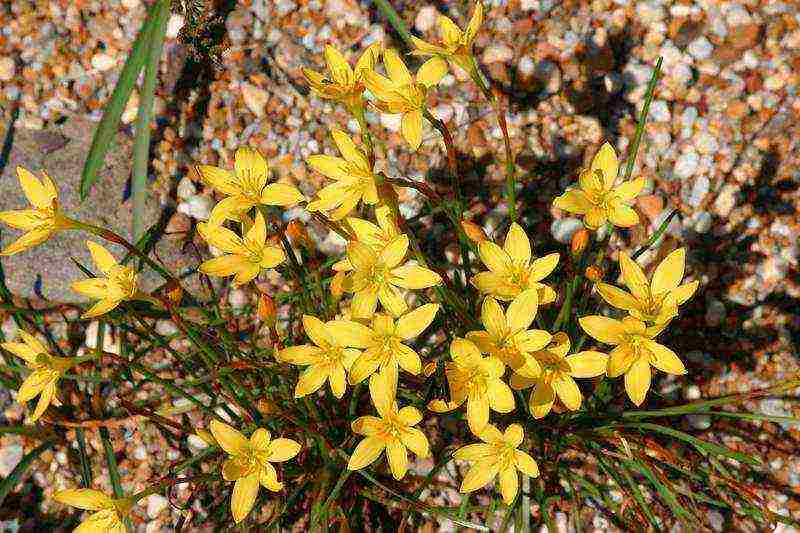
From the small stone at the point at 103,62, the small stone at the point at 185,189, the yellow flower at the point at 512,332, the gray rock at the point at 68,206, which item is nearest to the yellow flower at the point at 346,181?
the yellow flower at the point at 512,332

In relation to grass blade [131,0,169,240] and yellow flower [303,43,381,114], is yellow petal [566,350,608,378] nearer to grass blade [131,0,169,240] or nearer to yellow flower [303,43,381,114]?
yellow flower [303,43,381,114]

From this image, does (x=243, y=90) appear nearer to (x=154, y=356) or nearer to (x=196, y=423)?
(x=154, y=356)

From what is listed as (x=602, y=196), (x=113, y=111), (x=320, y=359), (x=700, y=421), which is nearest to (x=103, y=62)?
(x=113, y=111)

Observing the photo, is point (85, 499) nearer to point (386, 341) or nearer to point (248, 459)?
point (248, 459)

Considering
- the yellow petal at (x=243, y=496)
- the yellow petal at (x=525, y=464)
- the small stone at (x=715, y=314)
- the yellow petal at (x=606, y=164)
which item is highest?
the yellow petal at (x=606, y=164)

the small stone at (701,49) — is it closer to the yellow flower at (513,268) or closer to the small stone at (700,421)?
the small stone at (700,421)

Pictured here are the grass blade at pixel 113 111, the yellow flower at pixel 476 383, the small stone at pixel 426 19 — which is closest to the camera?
the yellow flower at pixel 476 383

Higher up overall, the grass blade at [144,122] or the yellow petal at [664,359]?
the grass blade at [144,122]
